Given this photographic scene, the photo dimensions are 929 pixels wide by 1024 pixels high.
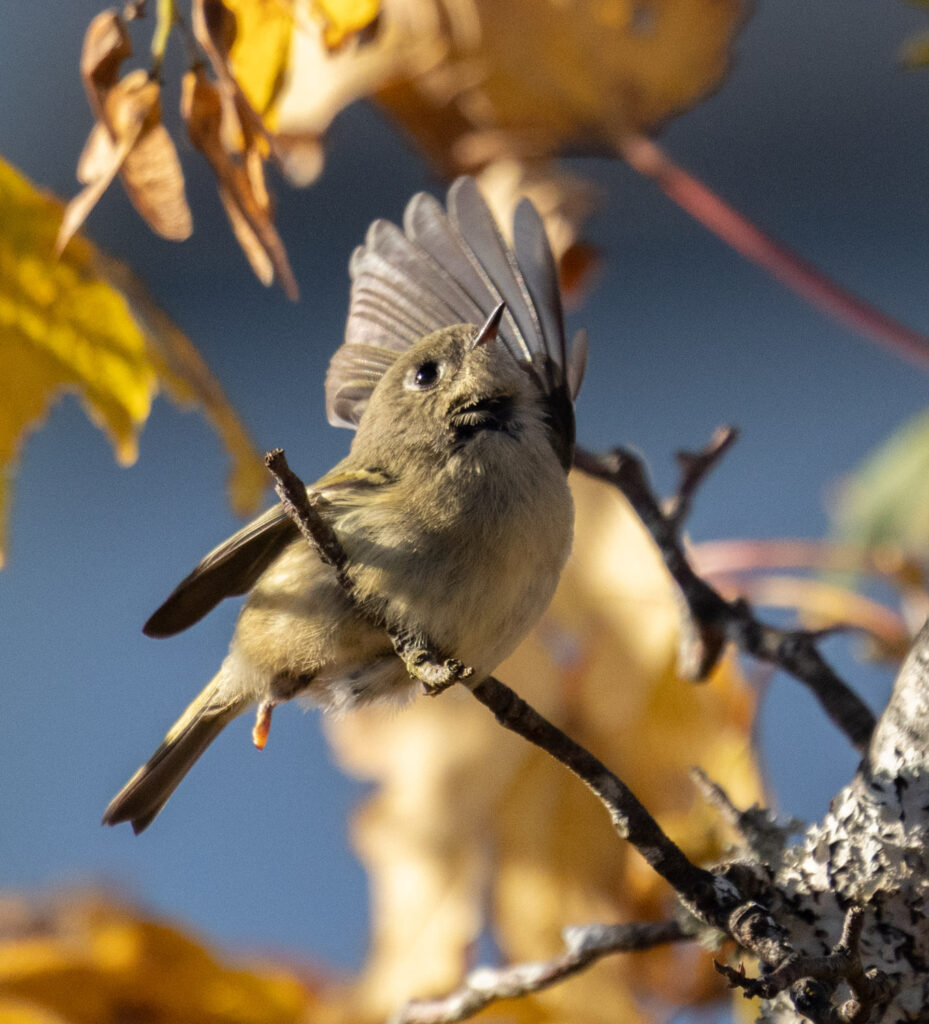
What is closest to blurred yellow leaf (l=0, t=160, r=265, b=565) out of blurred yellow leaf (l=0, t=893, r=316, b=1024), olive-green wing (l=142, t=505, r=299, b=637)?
olive-green wing (l=142, t=505, r=299, b=637)

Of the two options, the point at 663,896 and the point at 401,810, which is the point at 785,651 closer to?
the point at 663,896

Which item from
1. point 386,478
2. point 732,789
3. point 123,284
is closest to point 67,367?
point 123,284

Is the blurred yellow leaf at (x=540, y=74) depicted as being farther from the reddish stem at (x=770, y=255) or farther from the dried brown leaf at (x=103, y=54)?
the dried brown leaf at (x=103, y=54)

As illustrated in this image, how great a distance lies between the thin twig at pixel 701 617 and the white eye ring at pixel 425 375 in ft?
0.43

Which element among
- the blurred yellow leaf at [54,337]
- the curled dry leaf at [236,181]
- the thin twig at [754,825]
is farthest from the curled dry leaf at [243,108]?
the thin twig at [754,825]

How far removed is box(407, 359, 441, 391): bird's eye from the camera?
93 cm

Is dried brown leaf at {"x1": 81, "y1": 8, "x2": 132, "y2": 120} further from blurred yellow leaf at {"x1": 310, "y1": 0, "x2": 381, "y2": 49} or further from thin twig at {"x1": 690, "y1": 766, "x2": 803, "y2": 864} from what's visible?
thin twig at {"x1": 690, "y1": 766, "x2": 803, "y2": 864}

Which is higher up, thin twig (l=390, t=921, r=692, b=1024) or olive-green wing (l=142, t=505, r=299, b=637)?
olive-green wing (l=142, t=505, r=299, b=637)

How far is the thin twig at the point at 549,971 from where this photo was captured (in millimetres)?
724

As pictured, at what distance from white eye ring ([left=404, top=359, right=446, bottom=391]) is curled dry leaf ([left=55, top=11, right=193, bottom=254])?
10.8 inches

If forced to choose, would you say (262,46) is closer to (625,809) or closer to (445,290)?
(445,290)

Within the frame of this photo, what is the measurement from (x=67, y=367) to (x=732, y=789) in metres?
0.56

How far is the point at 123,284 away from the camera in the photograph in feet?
2.73

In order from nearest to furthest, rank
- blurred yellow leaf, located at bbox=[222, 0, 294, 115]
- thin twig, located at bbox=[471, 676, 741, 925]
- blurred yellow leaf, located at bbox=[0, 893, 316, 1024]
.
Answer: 1. thin twig, located at bbox=[471, 676, 741, 925]
2. blurred yellow leaf, located at bbox=[222, 0, 294, 115]
3. blurred yellow leaf, located at bbox=[0, 893, 316, 1024]
